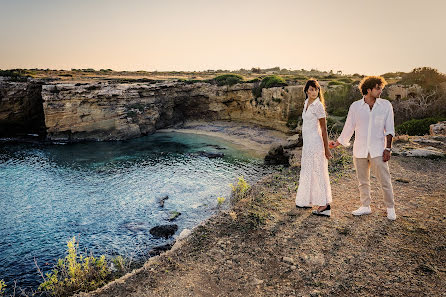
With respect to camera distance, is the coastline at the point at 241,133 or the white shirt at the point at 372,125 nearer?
the white shirt at the point at 372,125

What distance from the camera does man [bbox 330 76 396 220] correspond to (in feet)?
20.2

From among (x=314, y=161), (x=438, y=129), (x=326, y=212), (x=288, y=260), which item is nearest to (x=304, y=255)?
(x=288, y=260)

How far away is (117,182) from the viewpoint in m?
17.0

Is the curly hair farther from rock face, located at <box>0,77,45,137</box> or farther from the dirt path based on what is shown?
rock face, located at <box>0,77,45,137</box>

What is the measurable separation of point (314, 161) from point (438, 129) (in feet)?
45.6

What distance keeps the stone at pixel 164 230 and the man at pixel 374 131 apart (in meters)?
7.04

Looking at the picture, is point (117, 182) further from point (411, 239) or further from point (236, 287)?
point (411, 239)

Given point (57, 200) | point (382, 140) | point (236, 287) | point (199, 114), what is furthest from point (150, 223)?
point (199, 114)

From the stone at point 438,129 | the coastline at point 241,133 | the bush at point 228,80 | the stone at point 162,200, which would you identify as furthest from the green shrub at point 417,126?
the bush at point 228,80

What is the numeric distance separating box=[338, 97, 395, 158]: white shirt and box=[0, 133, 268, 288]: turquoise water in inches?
283

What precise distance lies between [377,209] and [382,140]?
2241 mm

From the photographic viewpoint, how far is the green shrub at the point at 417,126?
17.3 metres

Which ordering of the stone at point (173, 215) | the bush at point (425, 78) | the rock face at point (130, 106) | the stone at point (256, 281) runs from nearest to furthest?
the stone at point (256, 281) < the stone at point (173, 215) < the bush at point (425, 78) < the rock face at point (130, 106)

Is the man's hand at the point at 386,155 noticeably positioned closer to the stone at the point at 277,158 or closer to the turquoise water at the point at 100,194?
the turquoise water at the point at 100,194
